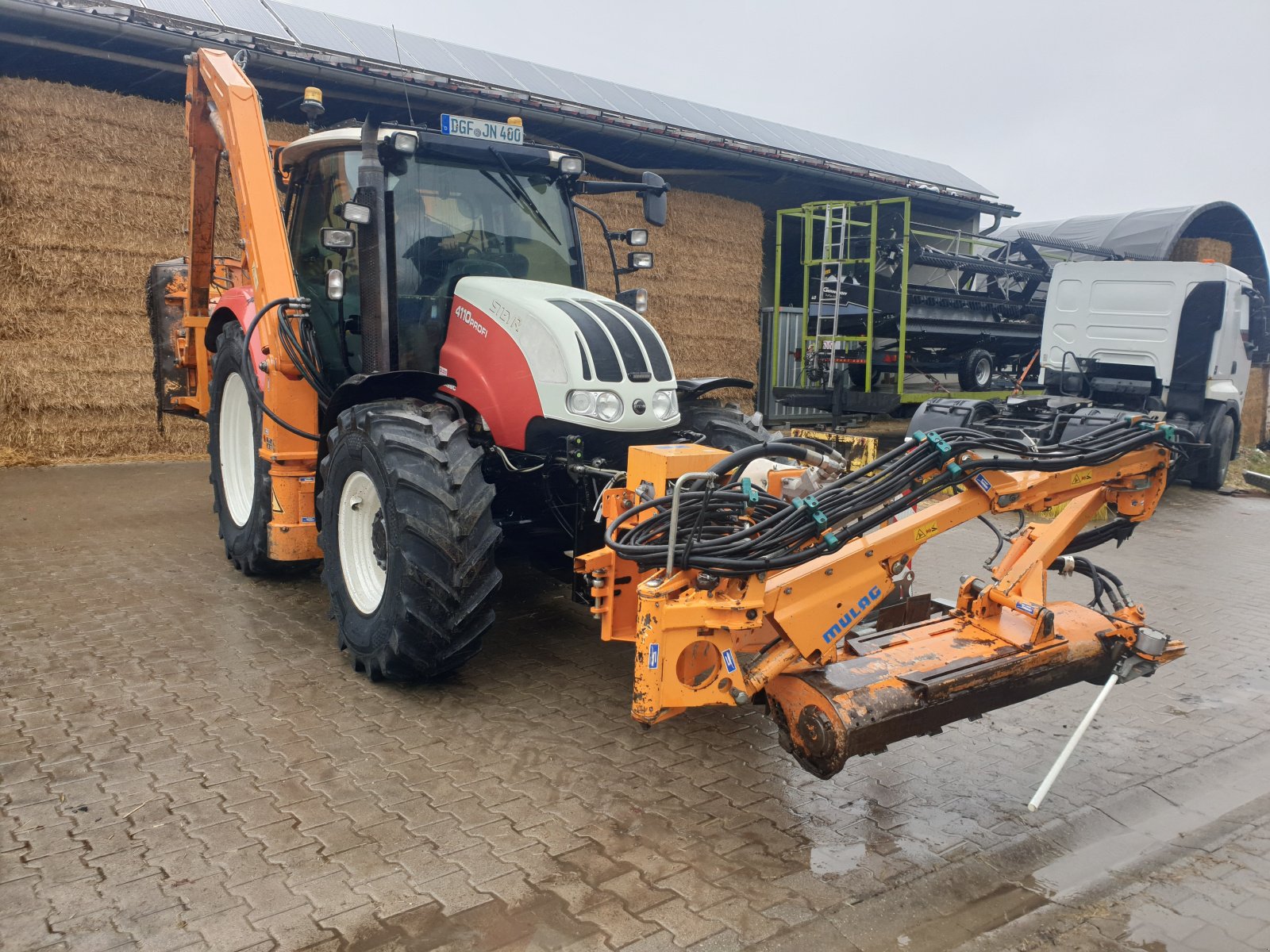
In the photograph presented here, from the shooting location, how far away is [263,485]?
5.44 m

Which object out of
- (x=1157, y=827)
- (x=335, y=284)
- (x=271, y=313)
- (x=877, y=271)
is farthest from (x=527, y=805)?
(x=877, y=271)

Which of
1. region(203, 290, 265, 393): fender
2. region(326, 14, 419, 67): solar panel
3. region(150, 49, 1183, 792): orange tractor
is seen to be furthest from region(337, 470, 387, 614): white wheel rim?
region(326, 14, 419, 67): solar panel

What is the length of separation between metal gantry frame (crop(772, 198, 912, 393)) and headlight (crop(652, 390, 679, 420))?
787cm

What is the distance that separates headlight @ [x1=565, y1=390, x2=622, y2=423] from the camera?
4340 millimetres

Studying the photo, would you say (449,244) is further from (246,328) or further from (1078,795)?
(1078,795)

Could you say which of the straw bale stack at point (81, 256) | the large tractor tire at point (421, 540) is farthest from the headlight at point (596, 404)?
the straw bale stack at point (81, 256)

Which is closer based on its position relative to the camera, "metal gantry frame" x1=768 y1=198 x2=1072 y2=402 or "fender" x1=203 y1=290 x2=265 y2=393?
"fender" x1=203 y1=290 x2=265 y2=393

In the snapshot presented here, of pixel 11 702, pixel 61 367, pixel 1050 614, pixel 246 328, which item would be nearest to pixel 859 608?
pixel 1050 614

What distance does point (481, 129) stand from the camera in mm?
4918

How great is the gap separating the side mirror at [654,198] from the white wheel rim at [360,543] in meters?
2.12

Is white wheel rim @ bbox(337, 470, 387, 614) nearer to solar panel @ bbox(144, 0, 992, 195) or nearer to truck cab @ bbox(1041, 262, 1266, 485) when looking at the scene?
solar panel @ bbox(144, 0, 992, 195)

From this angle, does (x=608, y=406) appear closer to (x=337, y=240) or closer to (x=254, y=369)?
(x=337, y=240)

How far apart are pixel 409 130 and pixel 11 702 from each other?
2.99 m

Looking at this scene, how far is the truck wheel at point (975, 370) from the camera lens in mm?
14141
